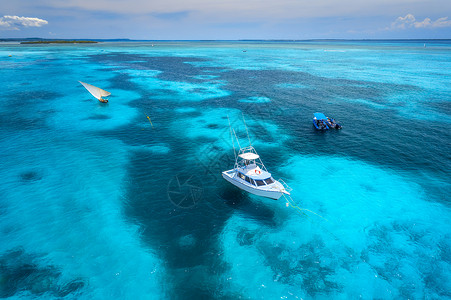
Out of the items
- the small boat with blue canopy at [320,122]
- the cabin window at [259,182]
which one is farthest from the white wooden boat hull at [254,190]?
the small boat with blue canopy at [320,122]

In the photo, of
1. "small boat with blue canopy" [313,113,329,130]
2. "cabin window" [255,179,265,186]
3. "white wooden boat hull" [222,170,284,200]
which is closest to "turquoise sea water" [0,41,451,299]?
"white wooden boat hull" [222,170,284,200]

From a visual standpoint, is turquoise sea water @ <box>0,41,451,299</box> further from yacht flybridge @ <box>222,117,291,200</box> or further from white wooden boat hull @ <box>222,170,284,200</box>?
yacht flybridge @ <box>222,117,291,200</box>

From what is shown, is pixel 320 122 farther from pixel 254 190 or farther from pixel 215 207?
pixel 215 207

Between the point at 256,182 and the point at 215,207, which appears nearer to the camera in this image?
the point at 215,207

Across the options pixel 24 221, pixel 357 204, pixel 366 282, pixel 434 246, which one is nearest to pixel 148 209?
pixel 24 221

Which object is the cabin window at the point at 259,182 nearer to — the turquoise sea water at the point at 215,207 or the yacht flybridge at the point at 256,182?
the yacht flybridge at the point at 256,182

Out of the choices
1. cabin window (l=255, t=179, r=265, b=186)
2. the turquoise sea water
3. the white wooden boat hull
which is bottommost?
the turquoise sea water

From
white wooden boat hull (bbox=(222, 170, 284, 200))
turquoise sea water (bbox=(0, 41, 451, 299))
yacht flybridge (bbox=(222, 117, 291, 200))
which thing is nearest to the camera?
turquoise sea water (bbox=(0, 41, 451, 299))

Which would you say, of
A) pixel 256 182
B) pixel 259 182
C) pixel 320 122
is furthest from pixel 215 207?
pixel 320 122
